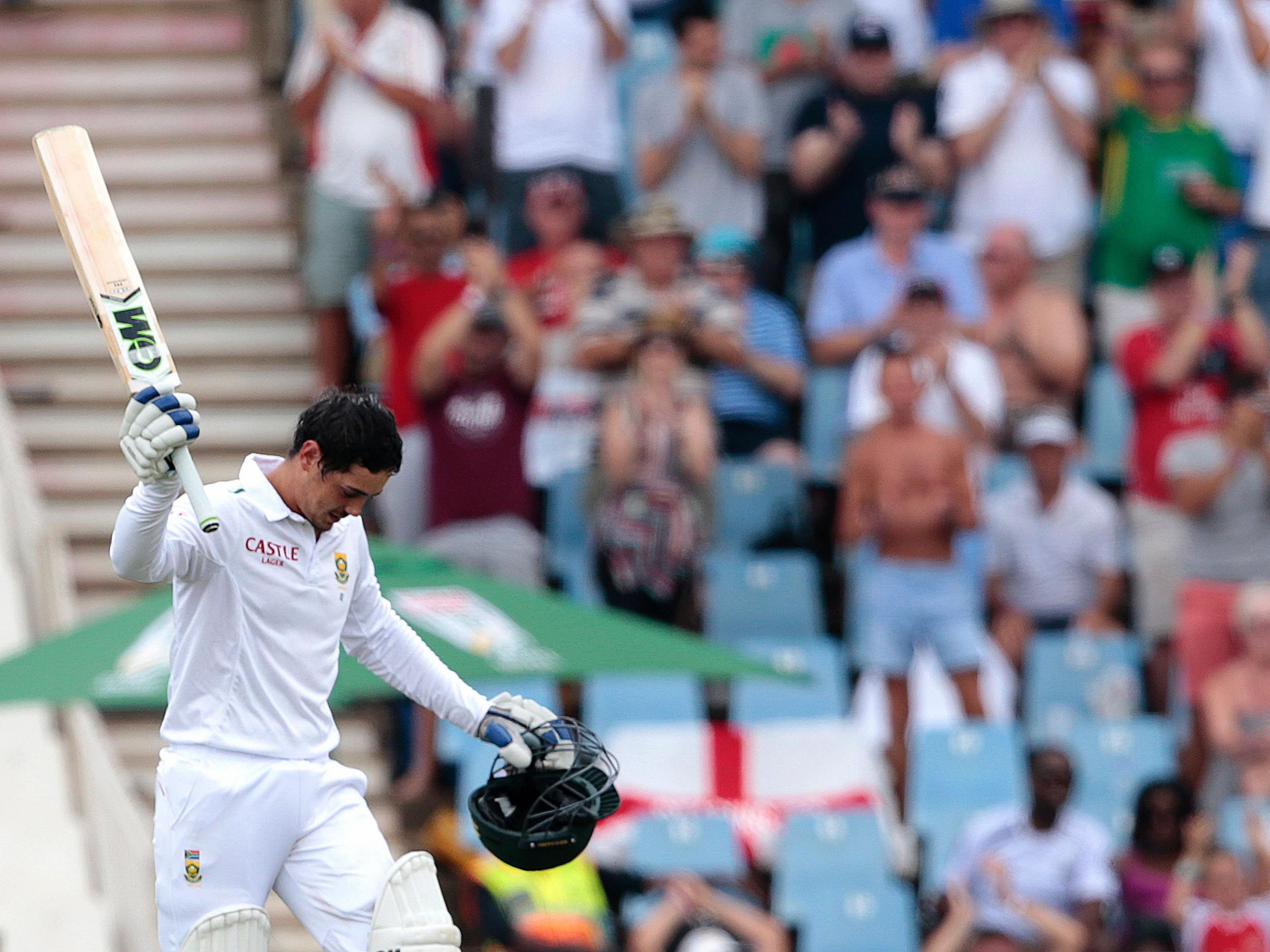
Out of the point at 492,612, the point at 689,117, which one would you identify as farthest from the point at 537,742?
the point at 689,117

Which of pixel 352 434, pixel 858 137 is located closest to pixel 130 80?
pixel 858 137

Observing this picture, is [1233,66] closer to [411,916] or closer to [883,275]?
[883,275]

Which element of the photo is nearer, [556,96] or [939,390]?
[939,390]

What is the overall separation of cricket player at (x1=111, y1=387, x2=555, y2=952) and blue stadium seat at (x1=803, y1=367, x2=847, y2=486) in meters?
5.83

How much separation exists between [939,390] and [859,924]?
268cm

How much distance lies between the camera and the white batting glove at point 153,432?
4.70 metres

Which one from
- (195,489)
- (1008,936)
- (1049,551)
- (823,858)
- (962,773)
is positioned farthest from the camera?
(1049,551)

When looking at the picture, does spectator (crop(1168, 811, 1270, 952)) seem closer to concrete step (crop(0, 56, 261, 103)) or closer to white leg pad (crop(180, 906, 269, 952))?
white leg pad (crop(180, 906, 269, 952))

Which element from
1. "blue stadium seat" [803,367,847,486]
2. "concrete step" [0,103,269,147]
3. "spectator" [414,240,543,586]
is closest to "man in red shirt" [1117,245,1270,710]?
"blue stadium seat" [803,367,847,486]

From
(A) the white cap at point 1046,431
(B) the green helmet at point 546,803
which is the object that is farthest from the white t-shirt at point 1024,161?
(B) the green helmet at point 546,803

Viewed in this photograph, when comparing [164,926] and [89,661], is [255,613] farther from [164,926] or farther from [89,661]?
[89,661]

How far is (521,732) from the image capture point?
5.51 meters

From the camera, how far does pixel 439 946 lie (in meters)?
5.12

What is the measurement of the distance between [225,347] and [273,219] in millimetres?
957
